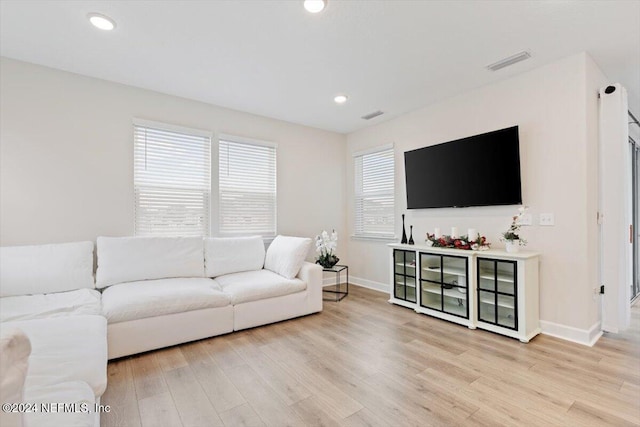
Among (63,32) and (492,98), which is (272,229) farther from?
(492,98)

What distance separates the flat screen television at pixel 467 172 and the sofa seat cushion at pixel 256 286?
1978 millimetres

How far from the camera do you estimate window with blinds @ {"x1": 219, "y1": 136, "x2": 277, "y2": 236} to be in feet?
12.8

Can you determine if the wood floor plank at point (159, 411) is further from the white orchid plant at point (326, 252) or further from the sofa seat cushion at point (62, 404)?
the white orchid plant at point (326, 252)

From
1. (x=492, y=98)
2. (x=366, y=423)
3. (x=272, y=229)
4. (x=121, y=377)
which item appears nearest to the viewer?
(x=366, y=423)

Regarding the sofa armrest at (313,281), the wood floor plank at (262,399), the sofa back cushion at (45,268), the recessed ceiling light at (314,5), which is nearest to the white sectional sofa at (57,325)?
the sofa back cushion at (45,268)

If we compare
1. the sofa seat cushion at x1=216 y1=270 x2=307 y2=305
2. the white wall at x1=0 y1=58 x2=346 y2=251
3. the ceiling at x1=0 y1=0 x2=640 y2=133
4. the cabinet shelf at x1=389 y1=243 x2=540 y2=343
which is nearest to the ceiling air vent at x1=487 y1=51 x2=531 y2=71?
the ceiling at x1=0 y1=0 x2=640 y2=133

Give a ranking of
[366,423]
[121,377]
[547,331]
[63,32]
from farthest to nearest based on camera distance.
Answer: [547,331]
[63,32]
[121,377]
[366,423]

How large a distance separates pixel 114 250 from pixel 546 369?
3.88 m

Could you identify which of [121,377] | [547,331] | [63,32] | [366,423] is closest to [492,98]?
[547,331]

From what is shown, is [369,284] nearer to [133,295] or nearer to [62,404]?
[133,295]

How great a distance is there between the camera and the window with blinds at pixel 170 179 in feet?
11.0

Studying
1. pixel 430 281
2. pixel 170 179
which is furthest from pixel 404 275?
pixel 170 179

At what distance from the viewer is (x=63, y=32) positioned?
2346 millimetres

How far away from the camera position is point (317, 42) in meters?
2.46
